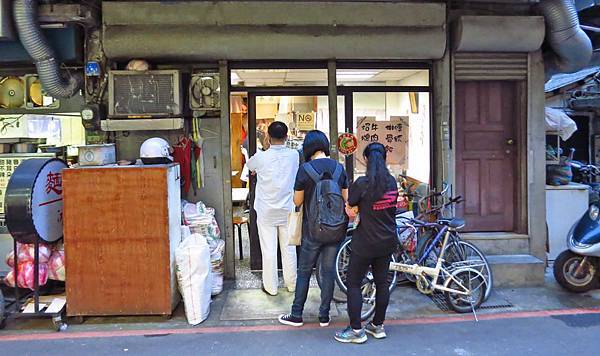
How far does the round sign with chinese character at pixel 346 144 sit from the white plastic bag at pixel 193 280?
2.48 metres

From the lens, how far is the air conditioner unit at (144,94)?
6.51 m

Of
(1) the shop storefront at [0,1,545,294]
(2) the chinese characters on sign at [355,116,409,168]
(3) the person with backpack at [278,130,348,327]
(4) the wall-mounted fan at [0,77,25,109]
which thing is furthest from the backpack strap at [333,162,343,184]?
(4) the wall-mounted fan at [0,77,25,109]

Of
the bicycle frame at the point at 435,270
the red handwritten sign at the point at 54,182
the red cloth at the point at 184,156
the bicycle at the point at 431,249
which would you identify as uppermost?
the red cloth at the point at 184,156

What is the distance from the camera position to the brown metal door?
729 centimetres

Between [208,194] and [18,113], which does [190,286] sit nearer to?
[208,194]

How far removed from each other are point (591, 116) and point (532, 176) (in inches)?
261

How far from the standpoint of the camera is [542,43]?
690 centimetres

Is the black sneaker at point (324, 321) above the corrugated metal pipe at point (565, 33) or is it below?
below

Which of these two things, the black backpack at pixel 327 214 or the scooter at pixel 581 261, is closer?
the black backpack at pixel 327 214

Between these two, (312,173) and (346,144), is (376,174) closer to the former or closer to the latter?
(312,173)

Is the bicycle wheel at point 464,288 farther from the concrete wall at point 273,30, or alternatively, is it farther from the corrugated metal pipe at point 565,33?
the corrugated metal pipe at point 565,33

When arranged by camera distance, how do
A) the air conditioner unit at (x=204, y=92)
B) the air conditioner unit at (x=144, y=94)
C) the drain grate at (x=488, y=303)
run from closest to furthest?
the drain grate at (x=488, y=303)
the air conditioner unit at (x=144, y=94)
the air conditioner unit at (x=204, y=92)

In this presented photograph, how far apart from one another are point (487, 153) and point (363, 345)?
11.8 feet

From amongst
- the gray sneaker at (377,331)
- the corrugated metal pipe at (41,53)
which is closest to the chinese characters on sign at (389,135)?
the gray sneaker at (377,331)
